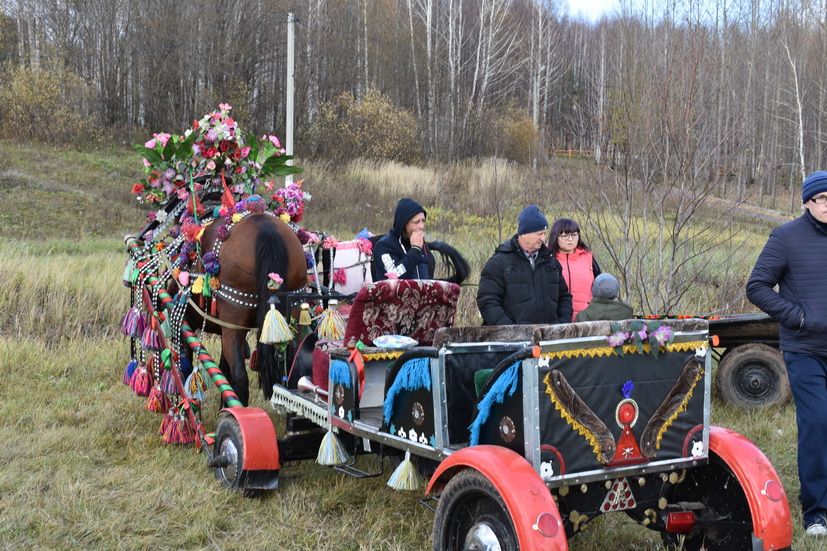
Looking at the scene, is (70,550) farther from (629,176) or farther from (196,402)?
(629,176)

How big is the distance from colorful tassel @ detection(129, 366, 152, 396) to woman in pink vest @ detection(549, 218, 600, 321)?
3243 millimetres

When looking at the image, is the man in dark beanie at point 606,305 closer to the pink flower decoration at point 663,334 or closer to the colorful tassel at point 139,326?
the pink flower decoration at point 663,334

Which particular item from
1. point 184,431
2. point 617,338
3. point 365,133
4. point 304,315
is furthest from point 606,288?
point 365,133

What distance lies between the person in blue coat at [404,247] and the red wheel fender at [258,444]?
1.36 m

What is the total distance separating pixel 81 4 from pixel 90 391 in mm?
27731

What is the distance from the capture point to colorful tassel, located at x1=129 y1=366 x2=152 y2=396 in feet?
20.8

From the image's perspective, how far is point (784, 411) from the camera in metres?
6.94

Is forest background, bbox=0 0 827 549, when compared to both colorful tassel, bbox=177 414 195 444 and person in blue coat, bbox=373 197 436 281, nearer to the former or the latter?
colorful tassel, bbox=177 414 195 444

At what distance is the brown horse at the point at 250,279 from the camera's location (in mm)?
5699

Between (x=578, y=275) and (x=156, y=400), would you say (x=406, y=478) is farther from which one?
(x=156, y=400)

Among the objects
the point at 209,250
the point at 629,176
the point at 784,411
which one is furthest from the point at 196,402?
the point at 784,411

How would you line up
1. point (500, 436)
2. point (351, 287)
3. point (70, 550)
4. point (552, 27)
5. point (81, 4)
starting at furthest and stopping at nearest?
point (552, 27)
point (81, 4)
point (351, 287)
point (70, 550)
point (500, 436)

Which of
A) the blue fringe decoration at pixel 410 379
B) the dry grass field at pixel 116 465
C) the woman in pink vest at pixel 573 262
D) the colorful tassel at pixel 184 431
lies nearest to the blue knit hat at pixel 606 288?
the blue fringe decoration at pixel 410 379

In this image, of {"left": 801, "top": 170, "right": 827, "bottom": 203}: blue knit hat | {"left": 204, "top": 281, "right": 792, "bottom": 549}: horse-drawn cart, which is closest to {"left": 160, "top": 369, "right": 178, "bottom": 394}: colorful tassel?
{"left": 204, "top": 281, "right": 792, "bottom": 549}: horse-drawn cart
